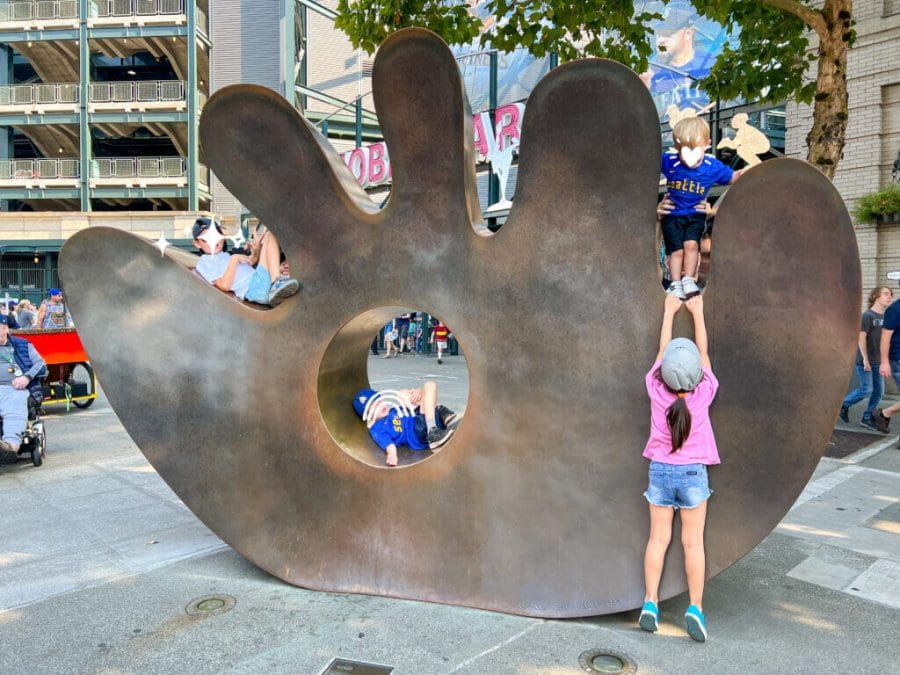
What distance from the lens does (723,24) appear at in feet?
28.0

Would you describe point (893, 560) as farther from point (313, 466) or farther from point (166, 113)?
point (166, 113)

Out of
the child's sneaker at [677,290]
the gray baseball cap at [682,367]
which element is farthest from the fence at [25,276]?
the gray baseball cap at [682,367]

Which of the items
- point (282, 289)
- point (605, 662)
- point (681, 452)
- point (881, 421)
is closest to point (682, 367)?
point (681, 452)

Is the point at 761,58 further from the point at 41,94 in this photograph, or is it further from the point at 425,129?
the point at 41,94

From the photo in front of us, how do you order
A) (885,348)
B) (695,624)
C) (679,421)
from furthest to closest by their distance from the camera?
(885,348)
(695,624)
(679,421)

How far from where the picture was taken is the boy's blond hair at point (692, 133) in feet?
12.9

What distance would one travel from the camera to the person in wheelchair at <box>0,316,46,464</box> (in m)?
7.20

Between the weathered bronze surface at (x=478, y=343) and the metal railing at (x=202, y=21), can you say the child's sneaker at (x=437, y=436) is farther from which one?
the metal railing at (x=202, y=21)

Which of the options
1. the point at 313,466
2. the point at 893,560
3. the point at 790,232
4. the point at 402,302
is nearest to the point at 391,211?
the point at 402,302

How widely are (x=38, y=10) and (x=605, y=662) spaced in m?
34.0

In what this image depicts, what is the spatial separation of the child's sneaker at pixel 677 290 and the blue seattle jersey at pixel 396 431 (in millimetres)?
2011

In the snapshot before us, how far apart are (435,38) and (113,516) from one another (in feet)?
15.4

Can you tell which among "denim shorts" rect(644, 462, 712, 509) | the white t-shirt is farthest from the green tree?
"denim shorts" rect(644, 462, 712, 509)

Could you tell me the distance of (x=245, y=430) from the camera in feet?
15.0
